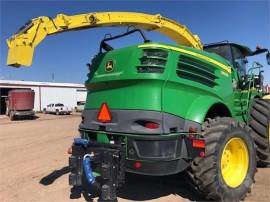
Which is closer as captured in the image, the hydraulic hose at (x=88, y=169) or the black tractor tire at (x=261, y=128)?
the hydraulic hose at (x=88, y=169)

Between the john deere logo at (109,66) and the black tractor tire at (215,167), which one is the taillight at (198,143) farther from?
the john deere logo at (109,66)

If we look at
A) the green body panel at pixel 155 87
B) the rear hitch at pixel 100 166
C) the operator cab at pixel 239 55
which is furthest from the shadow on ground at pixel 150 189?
the operator cab at pixel 239 55

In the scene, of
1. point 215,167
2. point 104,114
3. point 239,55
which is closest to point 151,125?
point 104,114

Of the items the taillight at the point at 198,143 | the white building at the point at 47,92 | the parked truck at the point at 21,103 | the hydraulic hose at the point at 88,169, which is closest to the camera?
the taillight at the point at 198,143

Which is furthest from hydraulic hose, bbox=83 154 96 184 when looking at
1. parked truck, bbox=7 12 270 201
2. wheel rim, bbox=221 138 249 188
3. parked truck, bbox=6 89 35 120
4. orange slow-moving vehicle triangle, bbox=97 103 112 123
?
parked truck, bbox=6 89 35 120

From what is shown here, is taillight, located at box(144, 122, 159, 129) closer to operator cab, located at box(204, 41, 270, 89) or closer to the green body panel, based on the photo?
the green body panel

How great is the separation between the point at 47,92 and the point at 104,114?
46916mm

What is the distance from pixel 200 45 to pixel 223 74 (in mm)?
2037

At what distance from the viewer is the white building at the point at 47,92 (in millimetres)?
48000

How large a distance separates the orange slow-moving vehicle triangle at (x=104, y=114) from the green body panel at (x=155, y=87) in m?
0.08

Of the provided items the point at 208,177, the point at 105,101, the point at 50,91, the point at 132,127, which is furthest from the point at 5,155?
the point at 50,91

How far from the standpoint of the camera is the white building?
48.0 meters

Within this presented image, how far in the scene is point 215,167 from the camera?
17.1ft

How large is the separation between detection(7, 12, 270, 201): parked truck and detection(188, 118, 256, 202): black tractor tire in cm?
1
